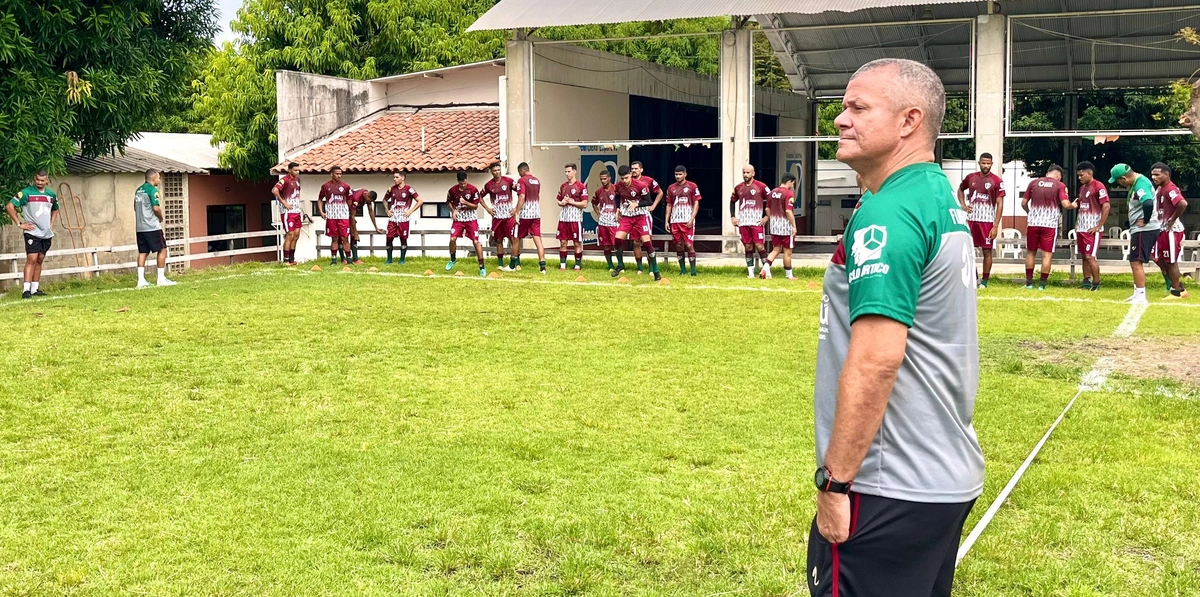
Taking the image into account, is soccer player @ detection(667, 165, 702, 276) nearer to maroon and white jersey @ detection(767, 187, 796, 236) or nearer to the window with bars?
maroon and white jersey @ detection(767, 187, 796, 236)

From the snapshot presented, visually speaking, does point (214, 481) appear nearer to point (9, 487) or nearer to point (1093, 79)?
point (9, 487)

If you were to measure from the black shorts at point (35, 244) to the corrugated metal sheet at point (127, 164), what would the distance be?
5675 mm

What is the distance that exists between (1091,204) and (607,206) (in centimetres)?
854

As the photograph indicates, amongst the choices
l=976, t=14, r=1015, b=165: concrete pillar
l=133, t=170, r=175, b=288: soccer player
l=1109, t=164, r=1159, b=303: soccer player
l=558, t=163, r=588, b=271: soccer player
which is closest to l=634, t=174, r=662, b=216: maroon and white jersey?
l=558, t=163, r=588, b=271: soccer player

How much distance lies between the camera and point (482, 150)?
26.6 metres

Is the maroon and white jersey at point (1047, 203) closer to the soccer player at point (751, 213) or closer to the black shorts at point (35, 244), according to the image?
the soccer player at point (751, 213)

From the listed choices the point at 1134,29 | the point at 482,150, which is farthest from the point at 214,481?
the point at 1134,29

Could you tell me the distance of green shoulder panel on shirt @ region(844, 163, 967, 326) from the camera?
282cm

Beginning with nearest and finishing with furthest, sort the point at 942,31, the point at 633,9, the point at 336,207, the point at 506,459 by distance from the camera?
the point at 506,459 < the point at 336,207 < the point at 633,9 < the point at 942,31

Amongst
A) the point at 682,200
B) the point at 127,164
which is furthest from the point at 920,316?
the point at 127,164

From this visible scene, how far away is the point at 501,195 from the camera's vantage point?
21.4 meters

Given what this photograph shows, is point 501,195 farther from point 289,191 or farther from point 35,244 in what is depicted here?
point 35,244

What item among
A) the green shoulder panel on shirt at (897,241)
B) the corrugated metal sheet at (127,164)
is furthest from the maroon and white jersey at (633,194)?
the green shoulder panel on shirt at (897,241)

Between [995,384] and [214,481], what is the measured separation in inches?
249
